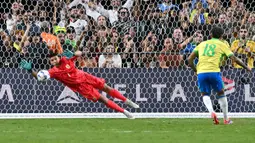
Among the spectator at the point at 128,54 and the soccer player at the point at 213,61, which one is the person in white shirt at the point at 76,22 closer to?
the spectator at the point at 128,54

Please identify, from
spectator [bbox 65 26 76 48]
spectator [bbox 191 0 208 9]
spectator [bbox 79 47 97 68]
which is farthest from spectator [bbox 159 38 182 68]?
spectator [bbox 65 26 76 48]

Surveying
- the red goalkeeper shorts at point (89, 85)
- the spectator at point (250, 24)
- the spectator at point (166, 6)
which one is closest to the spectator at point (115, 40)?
the spectator at point (166, 6)

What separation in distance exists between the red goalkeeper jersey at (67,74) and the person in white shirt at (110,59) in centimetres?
236

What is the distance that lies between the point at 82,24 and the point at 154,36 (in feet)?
6.20

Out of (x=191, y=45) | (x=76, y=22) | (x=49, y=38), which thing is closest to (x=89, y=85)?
(x=49, y=38)

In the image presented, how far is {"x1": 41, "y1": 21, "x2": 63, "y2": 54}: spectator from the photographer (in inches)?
711

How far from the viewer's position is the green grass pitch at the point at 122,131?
1129cm

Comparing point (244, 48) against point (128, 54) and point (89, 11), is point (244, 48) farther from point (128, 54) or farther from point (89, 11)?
point (89, 11)

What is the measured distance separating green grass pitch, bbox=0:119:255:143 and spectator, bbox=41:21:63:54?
2.41 metres

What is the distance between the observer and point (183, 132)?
12.7m

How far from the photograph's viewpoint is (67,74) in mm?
15727

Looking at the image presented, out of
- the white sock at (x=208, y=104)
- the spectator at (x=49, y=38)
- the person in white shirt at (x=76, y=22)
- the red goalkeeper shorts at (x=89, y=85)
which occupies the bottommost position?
the white sock at (x=208, y=104)

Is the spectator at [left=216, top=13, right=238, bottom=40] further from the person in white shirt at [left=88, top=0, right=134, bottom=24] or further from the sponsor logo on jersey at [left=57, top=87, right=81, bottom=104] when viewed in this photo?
the sponsor logo on jersey at [left=57, top=87, right=81, bottom=104]

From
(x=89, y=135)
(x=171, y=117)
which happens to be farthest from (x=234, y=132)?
(x=171, y=117)
